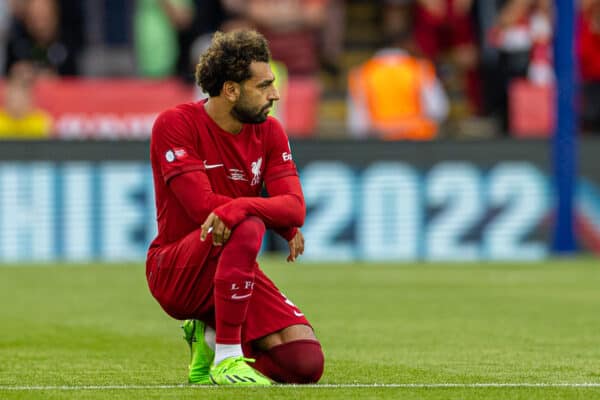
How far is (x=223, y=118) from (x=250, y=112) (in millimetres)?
201

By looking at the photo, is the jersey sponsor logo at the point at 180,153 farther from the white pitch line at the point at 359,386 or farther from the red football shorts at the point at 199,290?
the white pitch line at the point at 359,386

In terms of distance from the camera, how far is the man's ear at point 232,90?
7211 mm

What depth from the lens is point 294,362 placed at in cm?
712

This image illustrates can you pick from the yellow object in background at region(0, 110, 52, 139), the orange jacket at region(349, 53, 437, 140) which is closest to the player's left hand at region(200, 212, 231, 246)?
the yellow object in background at region(0, 110, 52, 139)

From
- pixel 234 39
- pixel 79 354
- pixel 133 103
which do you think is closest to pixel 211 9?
pixel 133 103

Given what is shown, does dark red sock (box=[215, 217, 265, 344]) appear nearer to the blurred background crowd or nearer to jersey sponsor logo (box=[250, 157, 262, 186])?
jersey sponsor logo (box=[250, 157, 262, 186])

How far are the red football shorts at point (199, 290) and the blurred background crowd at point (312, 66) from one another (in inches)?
475

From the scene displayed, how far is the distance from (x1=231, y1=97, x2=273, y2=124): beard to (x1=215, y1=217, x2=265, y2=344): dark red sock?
52cm

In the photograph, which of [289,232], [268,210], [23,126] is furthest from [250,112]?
[23,126]

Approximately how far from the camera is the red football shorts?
23.5 feet

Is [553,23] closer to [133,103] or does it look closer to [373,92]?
[373,92]

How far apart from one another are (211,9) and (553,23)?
4.75 metres

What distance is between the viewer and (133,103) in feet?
66.6

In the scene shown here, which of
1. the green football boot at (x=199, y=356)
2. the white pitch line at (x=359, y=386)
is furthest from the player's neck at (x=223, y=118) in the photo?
the white pitch line at (x=359, y=386)
